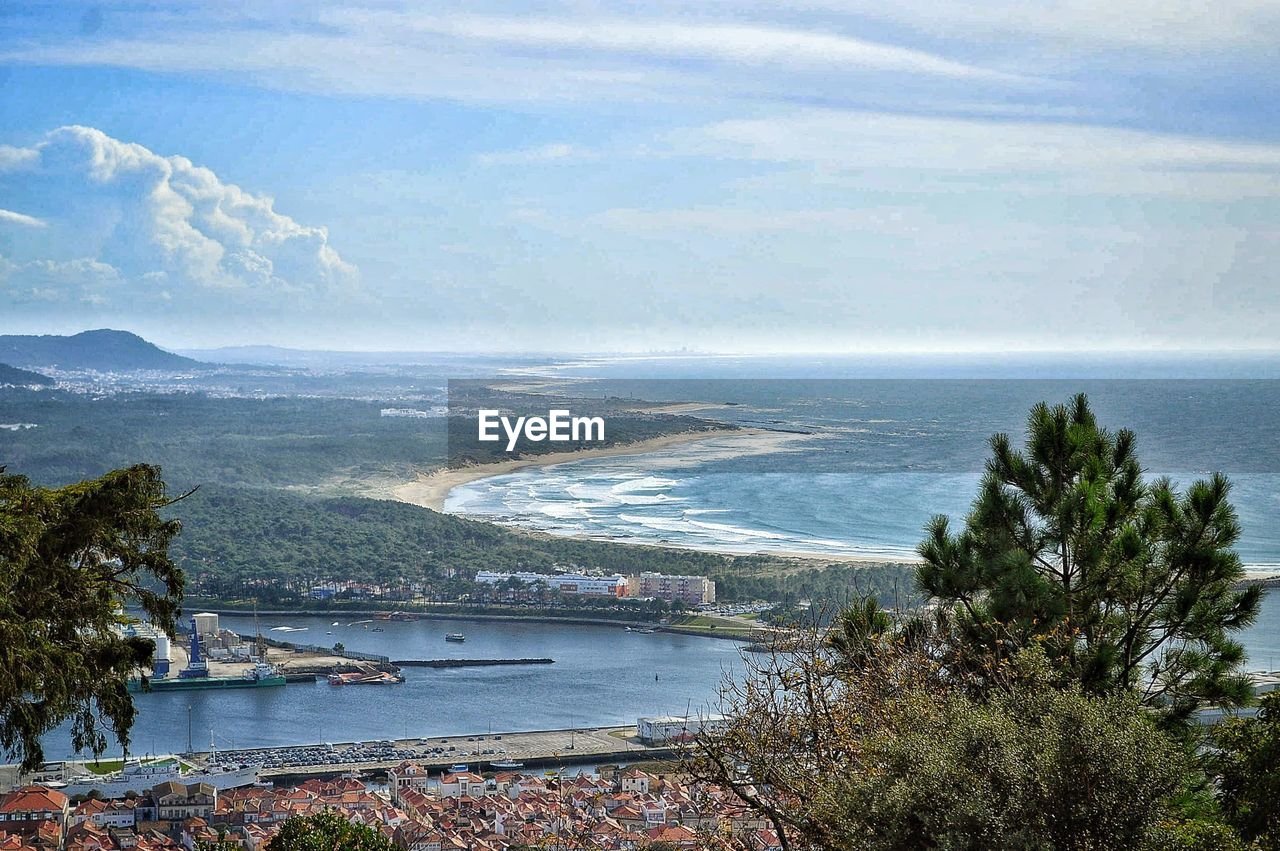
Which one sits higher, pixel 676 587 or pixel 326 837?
Result: pixel 326 837

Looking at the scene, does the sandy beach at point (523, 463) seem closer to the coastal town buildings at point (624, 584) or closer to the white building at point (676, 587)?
the coastal town buildings at point (624, 584)

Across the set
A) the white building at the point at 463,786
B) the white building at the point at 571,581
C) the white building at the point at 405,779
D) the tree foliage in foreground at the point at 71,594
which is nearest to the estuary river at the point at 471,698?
the white building at the point at 571,581

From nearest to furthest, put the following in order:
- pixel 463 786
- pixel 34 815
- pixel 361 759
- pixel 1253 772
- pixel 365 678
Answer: pixel 1253 772 < pixel 34 815 < pixel 463 786 < pixel 361 759 < pixel 365 678

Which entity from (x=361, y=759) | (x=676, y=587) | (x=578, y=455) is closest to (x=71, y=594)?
(x=361, y=759)

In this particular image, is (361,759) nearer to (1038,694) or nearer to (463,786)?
(463,786)

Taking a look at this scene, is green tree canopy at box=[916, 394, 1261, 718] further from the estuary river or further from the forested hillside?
the forested hillside

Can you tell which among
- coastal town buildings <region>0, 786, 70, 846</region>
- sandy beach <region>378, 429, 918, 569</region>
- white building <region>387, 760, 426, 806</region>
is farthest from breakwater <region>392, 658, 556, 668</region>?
sandy beach <region>378, 429, 918, 569</region>
